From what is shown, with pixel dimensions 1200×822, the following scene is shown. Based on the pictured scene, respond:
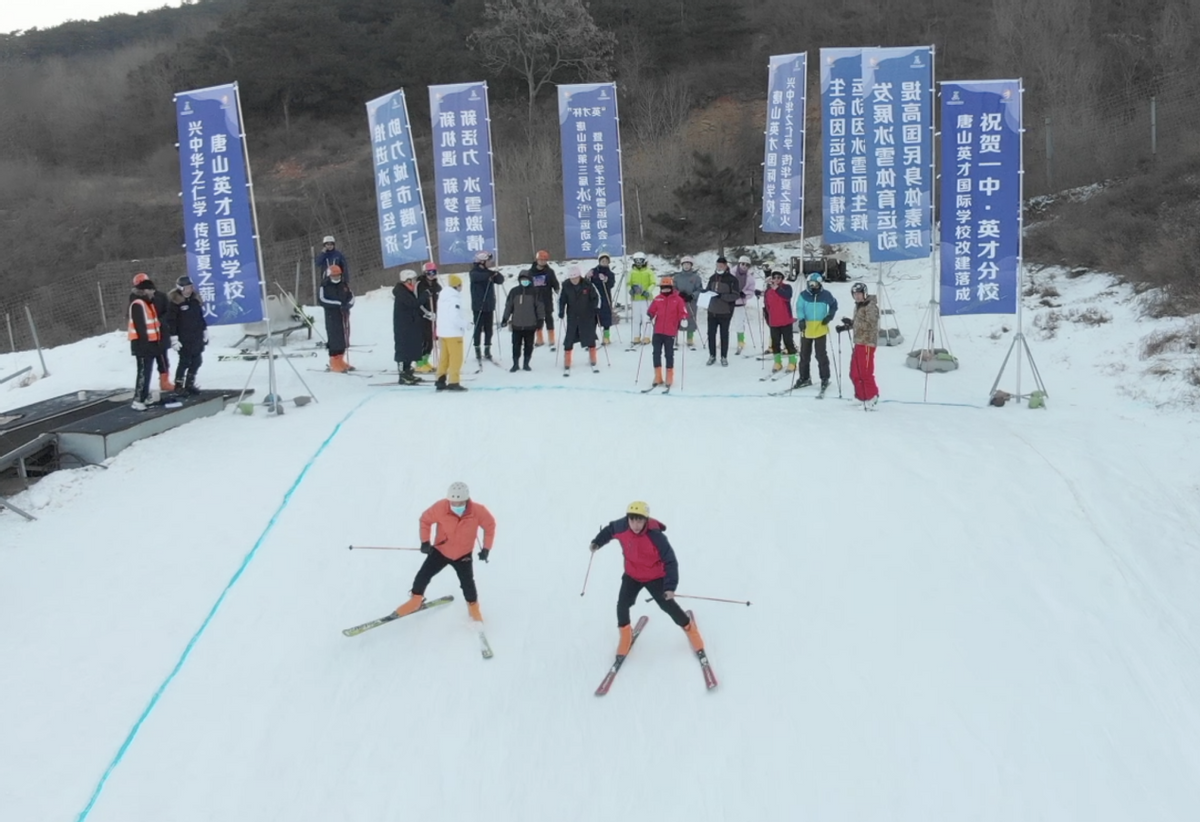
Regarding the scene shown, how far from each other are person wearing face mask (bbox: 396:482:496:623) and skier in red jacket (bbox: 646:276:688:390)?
5984mm

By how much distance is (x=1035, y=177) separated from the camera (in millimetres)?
25812

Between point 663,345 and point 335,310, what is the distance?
5.05m

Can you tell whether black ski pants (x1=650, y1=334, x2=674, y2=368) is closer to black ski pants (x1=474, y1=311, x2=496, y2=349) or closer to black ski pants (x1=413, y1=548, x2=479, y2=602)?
black ski pants (x1=474, y1=311, x2=496, y2=349)

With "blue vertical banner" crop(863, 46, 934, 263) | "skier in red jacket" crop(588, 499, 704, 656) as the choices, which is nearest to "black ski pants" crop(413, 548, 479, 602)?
"skier in red jacket" crop(588, 499, 704, 656)

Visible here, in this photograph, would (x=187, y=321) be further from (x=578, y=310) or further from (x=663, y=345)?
(x=663, y=345)

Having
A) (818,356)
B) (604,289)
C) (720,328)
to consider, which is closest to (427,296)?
(604,289)

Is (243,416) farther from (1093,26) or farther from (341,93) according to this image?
(341,93)

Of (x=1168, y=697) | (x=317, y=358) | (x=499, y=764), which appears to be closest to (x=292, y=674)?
(x=499, y=764)

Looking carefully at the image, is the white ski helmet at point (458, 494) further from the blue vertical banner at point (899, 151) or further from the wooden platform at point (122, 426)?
the blue vertical banner at point (899, 151)

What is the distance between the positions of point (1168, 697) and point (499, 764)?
17.0 feet

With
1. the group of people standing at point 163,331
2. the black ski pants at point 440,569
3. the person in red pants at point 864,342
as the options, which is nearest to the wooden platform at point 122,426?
the group of people standing at point 163,331

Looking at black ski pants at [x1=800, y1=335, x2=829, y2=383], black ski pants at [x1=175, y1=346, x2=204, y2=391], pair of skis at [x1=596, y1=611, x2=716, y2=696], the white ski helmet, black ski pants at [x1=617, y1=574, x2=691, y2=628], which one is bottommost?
pair of skis at [x1=596, y1=611, x2=716, y2=696]

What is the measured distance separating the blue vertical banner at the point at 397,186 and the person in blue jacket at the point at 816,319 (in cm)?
599

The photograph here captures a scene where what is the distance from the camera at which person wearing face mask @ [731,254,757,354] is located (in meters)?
15.6
